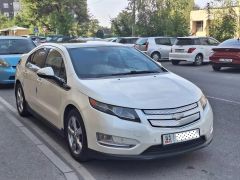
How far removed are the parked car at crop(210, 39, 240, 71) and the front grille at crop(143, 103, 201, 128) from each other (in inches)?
513

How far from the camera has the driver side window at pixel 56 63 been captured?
19.2 ft

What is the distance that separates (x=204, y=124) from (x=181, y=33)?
2921cm

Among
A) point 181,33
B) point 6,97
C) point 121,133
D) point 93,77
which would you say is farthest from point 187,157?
point 181,33

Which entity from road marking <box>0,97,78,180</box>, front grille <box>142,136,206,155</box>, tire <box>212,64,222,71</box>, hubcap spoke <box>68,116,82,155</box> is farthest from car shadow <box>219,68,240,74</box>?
hubcap spoke <box>68,116,82,155</box>

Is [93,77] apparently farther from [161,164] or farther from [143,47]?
[143,47]

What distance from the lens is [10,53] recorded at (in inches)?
496

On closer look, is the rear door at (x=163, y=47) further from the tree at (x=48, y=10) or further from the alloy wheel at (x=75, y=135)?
the tree at (x=48, y=10)

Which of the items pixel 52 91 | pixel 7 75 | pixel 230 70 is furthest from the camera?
pixel 230 70

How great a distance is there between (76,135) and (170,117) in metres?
1.28

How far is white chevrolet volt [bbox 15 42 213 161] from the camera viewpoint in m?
4.61

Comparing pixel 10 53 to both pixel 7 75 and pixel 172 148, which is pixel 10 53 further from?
pixel 172 148

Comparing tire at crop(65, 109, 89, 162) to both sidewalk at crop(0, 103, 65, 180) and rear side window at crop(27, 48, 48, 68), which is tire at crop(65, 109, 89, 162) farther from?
rear side window at crop(27, 48, 48, 68)

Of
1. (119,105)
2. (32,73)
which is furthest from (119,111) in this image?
(32,73)

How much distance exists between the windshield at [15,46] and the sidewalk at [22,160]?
6.11 metres
